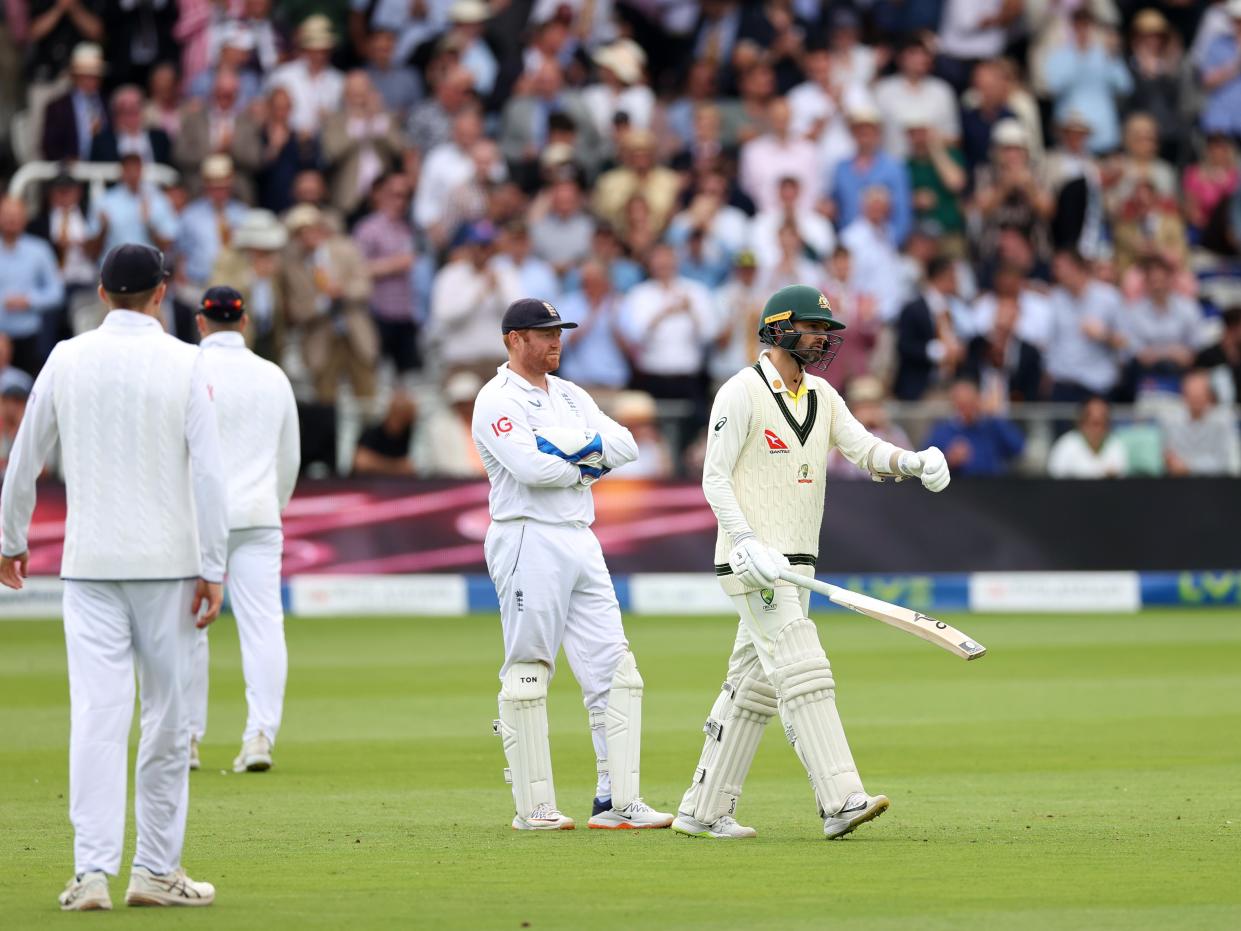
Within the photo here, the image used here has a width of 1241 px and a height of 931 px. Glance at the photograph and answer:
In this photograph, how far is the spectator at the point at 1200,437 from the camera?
1820 centimetres

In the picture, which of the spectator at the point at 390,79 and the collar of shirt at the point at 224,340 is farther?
the spectator at the point at 390,79

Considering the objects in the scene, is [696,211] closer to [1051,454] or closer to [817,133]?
[817,133]

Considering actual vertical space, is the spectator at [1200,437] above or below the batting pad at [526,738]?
above

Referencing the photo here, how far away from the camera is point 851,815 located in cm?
742

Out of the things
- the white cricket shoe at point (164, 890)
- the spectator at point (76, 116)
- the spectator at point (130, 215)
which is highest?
the spectator at point (76, 116)

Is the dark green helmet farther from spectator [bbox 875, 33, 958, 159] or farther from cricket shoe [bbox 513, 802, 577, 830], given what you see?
spectator [bbox 875, 33, 958, 159]

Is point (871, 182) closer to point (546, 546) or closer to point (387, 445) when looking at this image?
point (387, 445)

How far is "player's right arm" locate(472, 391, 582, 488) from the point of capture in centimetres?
786

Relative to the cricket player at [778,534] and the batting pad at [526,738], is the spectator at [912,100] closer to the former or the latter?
the cricket player at [778,534]

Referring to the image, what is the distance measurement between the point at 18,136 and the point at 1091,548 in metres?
10.5

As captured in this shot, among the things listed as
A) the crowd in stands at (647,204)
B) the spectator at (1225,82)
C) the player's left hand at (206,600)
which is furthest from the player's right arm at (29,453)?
the spectator at (1225,82)

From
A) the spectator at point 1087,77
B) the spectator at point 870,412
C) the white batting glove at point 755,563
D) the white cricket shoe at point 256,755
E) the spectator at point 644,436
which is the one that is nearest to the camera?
the white batting glove at point 755,563

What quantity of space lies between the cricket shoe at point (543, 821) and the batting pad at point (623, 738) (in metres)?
0.22

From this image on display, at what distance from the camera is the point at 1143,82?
22.6 m
